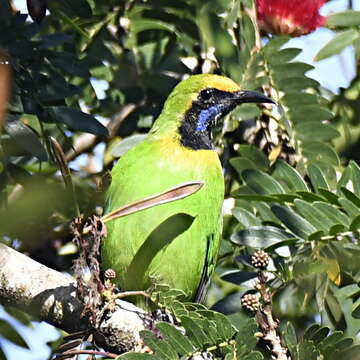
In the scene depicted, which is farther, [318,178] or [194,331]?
[318,178]

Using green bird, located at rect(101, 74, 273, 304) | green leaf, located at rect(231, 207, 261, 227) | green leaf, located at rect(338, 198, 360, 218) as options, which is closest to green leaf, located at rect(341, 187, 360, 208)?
green leaf, located at rect(338, 198, 360, 218)

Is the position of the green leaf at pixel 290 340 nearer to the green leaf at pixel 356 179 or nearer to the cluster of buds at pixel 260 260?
the cluster of buds at pixel 260 260

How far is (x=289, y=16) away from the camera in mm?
3805

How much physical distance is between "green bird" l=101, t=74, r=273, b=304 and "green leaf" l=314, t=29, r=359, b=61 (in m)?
0.42

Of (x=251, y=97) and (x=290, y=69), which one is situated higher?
(x=290, y=69)

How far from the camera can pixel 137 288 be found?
356cm

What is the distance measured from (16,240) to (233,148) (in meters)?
3.14

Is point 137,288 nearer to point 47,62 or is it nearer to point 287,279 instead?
point 287,279

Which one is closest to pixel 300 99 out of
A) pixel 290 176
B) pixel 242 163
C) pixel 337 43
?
pixel 337 43

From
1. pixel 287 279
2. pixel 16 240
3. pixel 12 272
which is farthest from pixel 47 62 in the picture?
pixel 16 240

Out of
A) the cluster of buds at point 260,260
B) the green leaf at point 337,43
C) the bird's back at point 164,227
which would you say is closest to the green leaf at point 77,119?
the bird's back at point 164,227

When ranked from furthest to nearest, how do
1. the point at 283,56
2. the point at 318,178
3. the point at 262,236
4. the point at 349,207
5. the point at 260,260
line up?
the point at 283,56
the point at 318,178
the point at 262,236
the point at 349,207
the point at 260,260

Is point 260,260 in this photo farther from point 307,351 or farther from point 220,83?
point 220,83

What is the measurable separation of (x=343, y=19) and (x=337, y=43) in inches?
7.5
